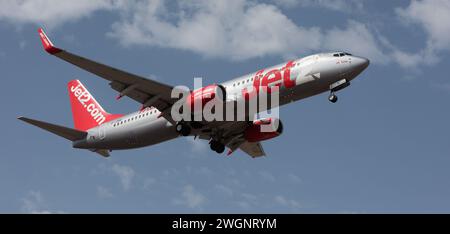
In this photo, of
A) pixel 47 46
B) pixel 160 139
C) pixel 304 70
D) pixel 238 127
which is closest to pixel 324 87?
pixel 304 70

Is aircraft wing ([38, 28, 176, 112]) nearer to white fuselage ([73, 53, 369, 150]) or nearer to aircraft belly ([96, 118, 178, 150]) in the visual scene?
aircraft belly ([96, 118, 178, 150])

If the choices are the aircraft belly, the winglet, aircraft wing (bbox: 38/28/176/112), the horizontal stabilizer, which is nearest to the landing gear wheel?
aircraft wing (bbox: 38/28/176/112)

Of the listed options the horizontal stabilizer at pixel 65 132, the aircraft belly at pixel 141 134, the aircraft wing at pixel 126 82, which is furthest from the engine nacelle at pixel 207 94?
the horizontal stabilizer at pixel 65 132

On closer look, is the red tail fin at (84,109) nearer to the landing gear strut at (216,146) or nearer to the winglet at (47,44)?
the landing gear strut at (216,146)

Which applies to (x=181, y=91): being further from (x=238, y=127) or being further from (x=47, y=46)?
(x=47, y=46)

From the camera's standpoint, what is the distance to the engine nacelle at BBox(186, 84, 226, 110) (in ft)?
165

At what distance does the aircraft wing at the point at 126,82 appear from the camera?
46700 mm

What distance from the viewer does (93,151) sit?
5900 centimetres

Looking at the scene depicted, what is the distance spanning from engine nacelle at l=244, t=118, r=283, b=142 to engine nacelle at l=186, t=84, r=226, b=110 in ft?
20.9

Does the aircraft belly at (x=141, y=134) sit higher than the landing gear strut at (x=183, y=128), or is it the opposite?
the aircraft belly at (x=141, y=134)

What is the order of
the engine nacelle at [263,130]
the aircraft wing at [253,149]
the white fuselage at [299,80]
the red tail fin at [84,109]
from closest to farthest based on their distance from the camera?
the white fuselage at [299,80] < the engine nacelle at [263,130] < the red tail fin at [84,109] < the aircraft wing at [253,149]

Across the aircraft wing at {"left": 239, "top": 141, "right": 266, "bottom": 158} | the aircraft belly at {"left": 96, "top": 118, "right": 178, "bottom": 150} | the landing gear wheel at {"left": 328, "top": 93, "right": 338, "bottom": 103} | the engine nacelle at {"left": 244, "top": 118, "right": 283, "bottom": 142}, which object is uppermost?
the aircraft wing at {"left": 239, "top": 141, "right": 266, "bottom": 158}

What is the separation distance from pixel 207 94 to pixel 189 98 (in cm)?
186

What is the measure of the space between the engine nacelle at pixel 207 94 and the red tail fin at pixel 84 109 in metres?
9.42
